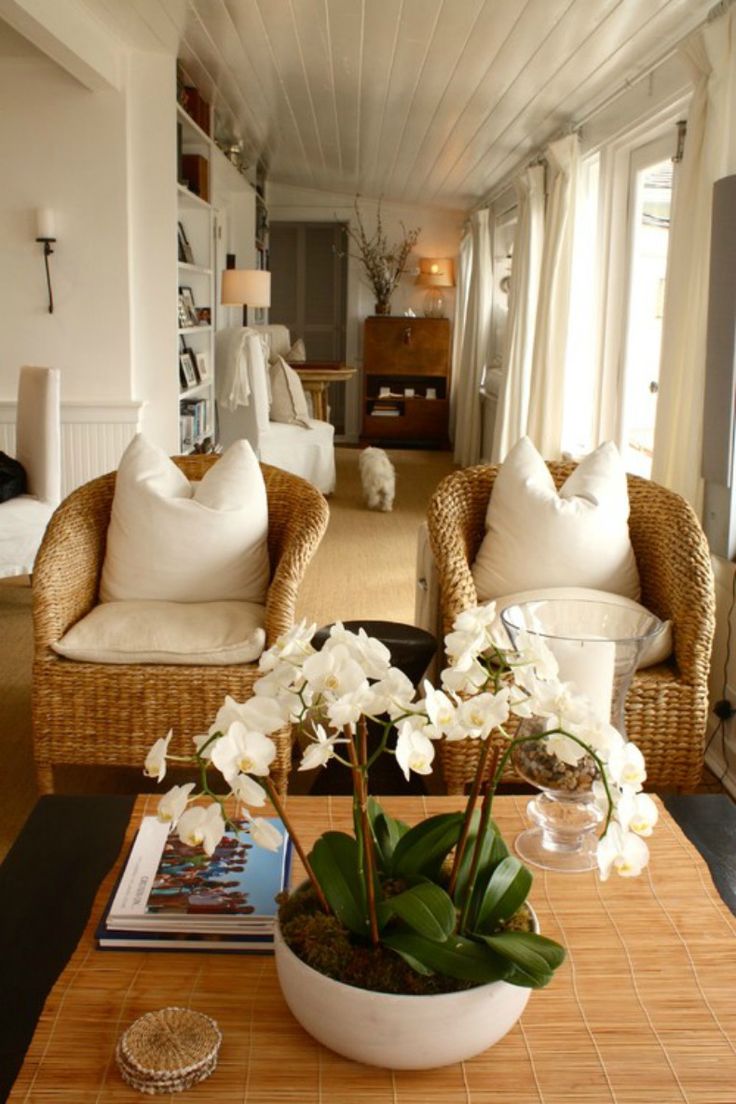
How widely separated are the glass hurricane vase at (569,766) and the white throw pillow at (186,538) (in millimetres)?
1156

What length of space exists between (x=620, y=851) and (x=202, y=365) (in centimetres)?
586

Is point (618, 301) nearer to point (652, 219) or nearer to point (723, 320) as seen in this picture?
point (652, 219)

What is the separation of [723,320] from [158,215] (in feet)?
10.2

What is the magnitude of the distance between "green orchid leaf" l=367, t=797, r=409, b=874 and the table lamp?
5.75m

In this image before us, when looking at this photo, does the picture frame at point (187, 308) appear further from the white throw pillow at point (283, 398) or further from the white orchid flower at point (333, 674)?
the white orchid flower at point (333, 674)

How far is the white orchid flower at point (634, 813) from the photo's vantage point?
3.76ft

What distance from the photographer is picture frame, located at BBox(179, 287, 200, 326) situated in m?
5.87

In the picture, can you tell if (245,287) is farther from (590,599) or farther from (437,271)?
(590,599)

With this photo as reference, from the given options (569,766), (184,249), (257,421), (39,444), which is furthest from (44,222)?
(569,766)

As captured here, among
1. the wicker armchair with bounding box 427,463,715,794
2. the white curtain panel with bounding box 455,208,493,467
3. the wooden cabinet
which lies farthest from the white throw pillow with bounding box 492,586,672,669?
the wooden cabinet

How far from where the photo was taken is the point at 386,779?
300 centimetres

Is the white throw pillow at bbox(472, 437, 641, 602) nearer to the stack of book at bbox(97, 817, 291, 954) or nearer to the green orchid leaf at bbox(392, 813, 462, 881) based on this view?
the stack of book at bbox(97, 817, 291, 954)

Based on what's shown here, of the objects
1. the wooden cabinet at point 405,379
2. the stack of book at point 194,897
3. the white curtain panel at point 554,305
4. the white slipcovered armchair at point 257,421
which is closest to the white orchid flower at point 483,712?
the stack of book at point 194,897

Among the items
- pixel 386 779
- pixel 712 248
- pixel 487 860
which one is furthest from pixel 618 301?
pixel 487 860
